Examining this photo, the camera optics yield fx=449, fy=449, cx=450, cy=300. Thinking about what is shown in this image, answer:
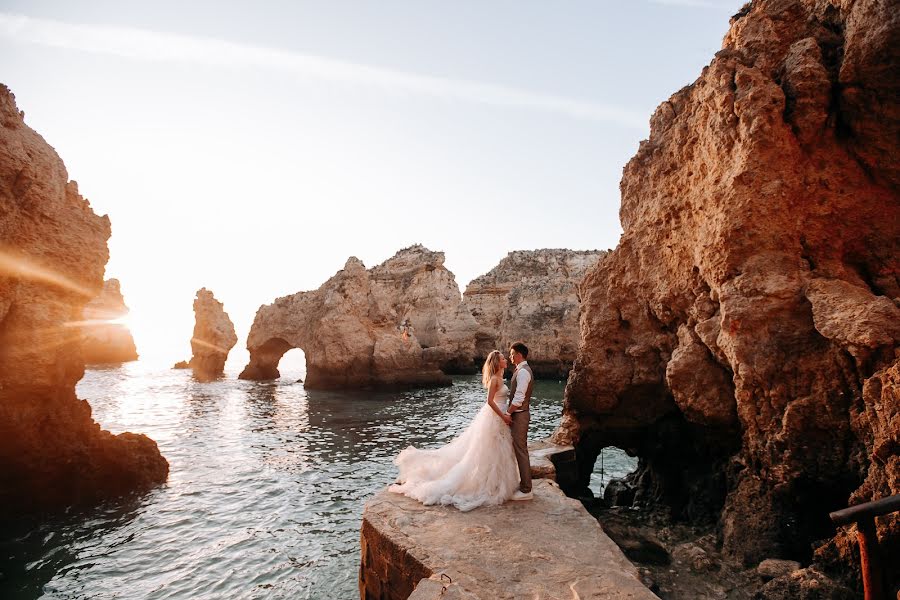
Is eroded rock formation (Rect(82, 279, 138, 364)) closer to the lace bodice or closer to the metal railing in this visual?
the lace bodice

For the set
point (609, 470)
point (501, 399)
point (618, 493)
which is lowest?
point (609, 470)

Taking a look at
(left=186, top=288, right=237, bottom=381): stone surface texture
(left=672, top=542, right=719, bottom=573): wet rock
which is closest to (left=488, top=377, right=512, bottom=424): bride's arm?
(left=672, top=542, right=719, bottom=573): wet rock

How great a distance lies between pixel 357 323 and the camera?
30297 millimetres

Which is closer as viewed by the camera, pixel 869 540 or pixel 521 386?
pixel 869 540

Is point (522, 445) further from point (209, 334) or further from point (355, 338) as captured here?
point (209, 334)

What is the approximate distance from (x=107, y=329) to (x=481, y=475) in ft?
217

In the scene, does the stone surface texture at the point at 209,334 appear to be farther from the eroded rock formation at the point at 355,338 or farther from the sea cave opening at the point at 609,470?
the sea cave opening at the point at 609,470

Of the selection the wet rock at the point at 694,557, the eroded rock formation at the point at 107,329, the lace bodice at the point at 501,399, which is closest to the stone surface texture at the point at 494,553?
the lace bodice at the point at 501,399

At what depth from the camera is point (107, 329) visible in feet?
184

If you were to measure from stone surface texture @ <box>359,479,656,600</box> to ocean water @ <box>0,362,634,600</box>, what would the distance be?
2.02 metres

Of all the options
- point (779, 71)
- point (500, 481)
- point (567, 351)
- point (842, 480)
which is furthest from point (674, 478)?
point (567, 351)

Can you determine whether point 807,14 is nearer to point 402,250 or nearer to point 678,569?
point 678,569

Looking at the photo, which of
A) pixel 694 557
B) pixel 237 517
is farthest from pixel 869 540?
pixel 237 517

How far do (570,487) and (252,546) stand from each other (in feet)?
20.8
